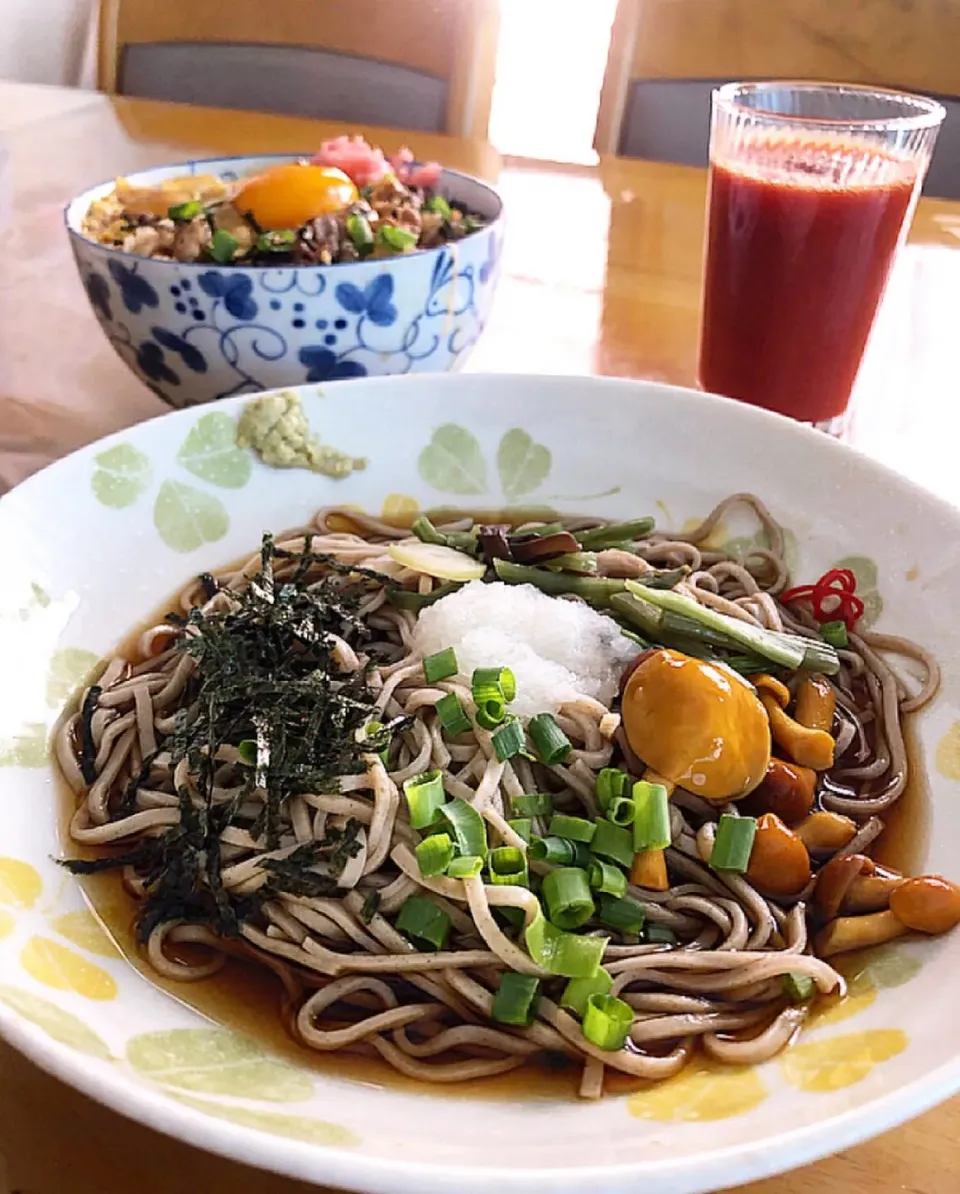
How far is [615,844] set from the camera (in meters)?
1.27

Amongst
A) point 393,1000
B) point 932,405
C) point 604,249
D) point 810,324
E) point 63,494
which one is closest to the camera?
point 393,1000

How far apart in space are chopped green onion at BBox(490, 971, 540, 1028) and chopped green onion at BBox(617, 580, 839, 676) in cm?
56

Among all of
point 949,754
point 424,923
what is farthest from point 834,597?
point 424,923

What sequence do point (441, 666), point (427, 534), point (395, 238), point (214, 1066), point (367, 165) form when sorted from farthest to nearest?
1. point (367, 165)
2. point (395, 238)
3. point (427, 534)
4. point (441, 666)
5. point (214, 1066)

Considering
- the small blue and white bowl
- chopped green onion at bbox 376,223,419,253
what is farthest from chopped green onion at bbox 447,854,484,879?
chopped green onion at bbox 376,223,419,253

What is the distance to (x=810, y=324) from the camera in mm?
1987

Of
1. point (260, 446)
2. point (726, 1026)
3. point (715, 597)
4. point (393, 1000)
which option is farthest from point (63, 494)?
point (726, 1026)

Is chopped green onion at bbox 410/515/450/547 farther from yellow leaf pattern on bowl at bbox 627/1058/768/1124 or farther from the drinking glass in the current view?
yellow leaf pattern on bowl at bbox 627/1058/768/1124

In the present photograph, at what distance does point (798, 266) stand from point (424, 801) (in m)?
1.22

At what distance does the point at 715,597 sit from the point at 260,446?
0.76m

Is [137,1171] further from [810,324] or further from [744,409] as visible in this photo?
[810,324]

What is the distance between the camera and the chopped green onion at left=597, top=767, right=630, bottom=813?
4.28 feet

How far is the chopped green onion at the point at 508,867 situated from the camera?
4.03 feet

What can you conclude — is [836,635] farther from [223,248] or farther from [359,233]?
[223,248]
